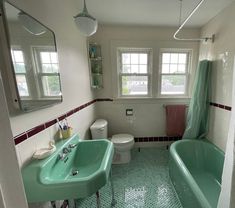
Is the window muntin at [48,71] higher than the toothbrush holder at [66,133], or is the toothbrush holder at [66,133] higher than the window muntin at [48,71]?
the window muntin at [48,71]

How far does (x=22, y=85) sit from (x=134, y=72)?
1978mm

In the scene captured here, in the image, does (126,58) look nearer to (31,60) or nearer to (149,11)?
(149,11)

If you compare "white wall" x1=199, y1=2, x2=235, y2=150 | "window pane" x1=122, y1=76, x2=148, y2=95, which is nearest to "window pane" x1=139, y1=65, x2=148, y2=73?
"window pane" x1=122, y1=76, x2=148, y2=95

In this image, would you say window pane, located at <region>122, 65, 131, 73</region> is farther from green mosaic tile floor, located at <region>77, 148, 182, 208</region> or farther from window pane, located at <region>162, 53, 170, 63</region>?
green mosaic tile floor, located at <region>77, 148, 182, 208</region>

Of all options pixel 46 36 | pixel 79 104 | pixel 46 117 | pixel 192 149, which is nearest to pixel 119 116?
pixel 79 104

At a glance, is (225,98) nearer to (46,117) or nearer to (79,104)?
(79,104)

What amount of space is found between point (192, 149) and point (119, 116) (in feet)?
4.39

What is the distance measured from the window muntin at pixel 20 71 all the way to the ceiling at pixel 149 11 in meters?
1.26

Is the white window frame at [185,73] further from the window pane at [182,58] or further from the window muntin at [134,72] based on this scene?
the window muntin at [134,72]

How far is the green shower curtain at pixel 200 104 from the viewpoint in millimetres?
2090

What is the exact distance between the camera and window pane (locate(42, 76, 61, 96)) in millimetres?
1151

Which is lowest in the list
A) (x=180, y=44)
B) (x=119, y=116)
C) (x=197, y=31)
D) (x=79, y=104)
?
(x=119, y=116)

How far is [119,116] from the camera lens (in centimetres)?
266

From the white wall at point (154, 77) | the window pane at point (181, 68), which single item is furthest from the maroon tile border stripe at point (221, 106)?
the window pane at point (181, 68)
